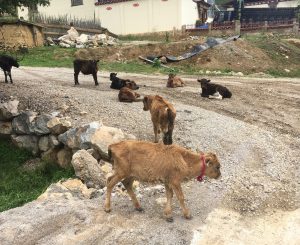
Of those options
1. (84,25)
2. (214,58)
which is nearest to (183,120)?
(214,58)

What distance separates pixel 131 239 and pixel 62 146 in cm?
652

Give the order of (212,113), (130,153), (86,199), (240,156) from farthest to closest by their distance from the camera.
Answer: (212,113) < (240,156) < (86,199) < (130,153)

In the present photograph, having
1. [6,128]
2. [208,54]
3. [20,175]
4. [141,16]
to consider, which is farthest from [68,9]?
[20,175]

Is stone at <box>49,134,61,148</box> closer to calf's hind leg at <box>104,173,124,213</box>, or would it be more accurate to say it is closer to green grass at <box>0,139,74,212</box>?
green grass at <box>0,139,74,212</box>

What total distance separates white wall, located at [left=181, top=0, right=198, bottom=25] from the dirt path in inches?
946

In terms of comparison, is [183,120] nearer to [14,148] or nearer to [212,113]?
[212,113]

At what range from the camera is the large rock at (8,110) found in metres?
14.6

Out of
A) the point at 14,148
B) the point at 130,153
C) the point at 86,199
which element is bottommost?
the point at 14,148

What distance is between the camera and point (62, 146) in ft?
42.3

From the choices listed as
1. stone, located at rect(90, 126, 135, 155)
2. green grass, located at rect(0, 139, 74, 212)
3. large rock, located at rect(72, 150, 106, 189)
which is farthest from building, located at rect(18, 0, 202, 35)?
large rock, located at rect(72, 150, 106, 189)

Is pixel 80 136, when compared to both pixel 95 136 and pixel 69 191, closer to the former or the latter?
pixel 95 136

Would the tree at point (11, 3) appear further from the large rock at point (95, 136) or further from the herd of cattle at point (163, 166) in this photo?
the herd of cattle at point (163, 166)

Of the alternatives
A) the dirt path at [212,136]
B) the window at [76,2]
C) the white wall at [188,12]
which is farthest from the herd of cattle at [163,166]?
the window at [76,2]

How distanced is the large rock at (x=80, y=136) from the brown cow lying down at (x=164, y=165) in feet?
11.4
